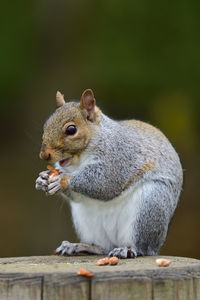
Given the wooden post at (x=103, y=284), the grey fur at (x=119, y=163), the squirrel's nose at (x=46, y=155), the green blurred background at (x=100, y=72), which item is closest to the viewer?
the wooden post at (x=103, y=284)

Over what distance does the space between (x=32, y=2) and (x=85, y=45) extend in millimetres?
1089

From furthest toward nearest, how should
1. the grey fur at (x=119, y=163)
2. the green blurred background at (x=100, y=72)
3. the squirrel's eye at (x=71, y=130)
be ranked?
the green blurred background at (x=100, y=72)
the grey fur at (x=119, y=163)
the squirrel's eye at (x=71, y=130)

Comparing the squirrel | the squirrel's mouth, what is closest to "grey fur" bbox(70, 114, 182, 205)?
the squirrel

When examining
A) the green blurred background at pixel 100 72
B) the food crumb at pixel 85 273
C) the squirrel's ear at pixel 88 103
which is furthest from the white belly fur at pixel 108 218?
the green blurred background at pixel 100 72

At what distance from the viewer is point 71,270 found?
9.76 feet

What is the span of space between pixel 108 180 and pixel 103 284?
132 cm

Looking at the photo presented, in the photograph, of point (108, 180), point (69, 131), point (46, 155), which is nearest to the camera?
point (46, 155)

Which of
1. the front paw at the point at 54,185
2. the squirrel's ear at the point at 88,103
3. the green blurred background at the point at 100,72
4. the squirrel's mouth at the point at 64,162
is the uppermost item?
the green blurred background at the point at 100,72

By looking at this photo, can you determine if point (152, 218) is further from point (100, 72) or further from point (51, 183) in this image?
point (100, 72)

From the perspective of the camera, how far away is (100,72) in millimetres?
8969

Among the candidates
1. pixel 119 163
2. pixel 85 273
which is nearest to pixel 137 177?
pixel 119 163

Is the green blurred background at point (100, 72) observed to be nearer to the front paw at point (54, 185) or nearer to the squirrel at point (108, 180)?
the squirrel at point (108, 180)

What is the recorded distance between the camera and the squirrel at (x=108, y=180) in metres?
4.03

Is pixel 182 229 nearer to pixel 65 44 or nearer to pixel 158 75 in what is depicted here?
pixel 158 75
